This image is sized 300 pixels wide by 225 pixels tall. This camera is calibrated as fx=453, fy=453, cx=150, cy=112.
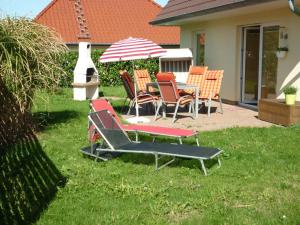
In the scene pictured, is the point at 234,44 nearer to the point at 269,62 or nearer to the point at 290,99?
the point at 269,62

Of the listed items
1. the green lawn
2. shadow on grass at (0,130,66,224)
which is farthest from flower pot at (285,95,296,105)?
shadow on grass at (0,130,66,224)

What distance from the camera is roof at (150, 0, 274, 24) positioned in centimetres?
1193

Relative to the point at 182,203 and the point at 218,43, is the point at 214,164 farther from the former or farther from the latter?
the point at 218,43

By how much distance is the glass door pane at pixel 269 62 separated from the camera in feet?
41.3

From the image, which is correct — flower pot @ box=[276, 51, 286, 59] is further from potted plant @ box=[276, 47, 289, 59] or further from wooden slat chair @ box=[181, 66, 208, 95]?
wooden slat chair @ box=[181, 66, 208, 95]

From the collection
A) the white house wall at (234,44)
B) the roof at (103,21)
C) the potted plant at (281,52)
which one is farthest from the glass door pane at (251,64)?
the roof at (103,21)

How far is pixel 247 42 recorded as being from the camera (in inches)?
565

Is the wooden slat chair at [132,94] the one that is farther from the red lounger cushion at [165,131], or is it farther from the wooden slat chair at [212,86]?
the red lounger cushion at [165,131]

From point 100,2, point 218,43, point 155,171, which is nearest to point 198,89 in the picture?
point 218,43

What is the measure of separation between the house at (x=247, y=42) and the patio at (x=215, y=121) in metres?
1.19

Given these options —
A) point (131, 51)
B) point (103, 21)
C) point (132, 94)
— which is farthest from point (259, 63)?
point (103, 21)

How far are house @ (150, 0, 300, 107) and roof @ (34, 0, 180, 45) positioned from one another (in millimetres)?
14267

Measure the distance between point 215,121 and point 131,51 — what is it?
268 cm

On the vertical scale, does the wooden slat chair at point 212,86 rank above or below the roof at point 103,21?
below
